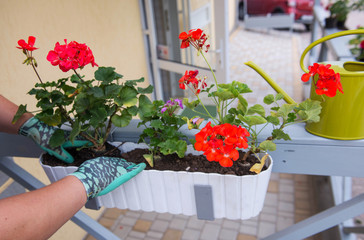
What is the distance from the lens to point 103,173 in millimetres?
760

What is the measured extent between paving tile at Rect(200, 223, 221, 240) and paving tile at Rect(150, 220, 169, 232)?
0.97 feet

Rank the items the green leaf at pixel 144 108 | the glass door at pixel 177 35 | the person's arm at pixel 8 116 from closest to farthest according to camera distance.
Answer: the green leaf at pixel 144 108 → the person's arm at pixel 8 116 → the glass door at pixel 177 35

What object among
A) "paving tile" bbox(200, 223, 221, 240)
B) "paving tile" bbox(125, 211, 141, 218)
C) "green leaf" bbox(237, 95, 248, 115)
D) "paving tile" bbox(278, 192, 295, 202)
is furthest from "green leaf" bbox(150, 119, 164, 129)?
"paving tile" bbox(278, 192, 295, 202)

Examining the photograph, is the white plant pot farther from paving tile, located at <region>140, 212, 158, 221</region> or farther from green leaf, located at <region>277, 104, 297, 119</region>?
paving tile, located at <region>140, 212, 158, 221</region>

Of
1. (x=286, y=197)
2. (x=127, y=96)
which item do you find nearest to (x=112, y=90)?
(x=127, y=96)

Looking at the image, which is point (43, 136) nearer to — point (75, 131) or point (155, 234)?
point (75, 131)

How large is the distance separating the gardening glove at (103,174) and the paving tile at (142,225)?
61.3 inches

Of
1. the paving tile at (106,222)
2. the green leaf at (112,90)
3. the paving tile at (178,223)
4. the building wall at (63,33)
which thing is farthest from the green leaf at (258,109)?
the paving tile at (106,222)

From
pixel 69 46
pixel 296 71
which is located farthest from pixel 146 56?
pixel 296 71

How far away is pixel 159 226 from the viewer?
2211 mm

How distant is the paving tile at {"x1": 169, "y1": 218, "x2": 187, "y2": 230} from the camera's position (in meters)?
2.18

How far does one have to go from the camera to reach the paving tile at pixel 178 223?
7.16 ft

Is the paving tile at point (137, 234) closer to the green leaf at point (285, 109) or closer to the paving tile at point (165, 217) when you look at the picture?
the paving tile at point (165, 217)

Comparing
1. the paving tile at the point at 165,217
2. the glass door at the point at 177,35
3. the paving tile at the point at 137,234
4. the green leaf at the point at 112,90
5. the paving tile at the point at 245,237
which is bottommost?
the paving tile at the point at 137,234
